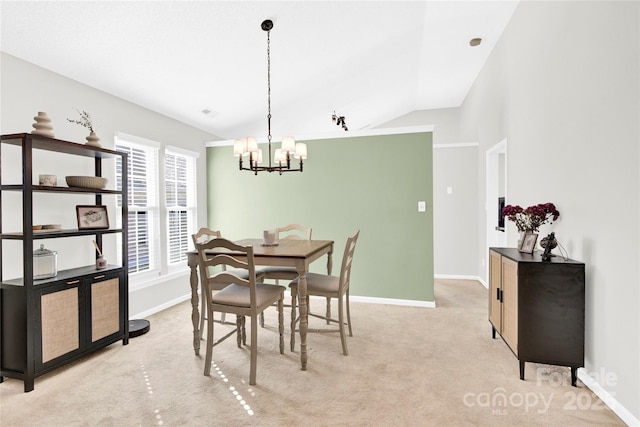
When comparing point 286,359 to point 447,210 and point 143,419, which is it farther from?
point 447,210

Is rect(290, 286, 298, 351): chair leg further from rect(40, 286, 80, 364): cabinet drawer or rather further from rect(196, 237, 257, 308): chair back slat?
rect(40, 286, 80, 364): cabinet drawer

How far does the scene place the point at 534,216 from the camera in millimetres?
2629

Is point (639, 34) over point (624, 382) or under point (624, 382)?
over

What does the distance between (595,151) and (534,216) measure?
0.66 meters

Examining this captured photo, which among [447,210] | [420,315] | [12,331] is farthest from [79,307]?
[447,210]

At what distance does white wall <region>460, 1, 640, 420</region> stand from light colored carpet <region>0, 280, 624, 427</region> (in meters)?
0.51

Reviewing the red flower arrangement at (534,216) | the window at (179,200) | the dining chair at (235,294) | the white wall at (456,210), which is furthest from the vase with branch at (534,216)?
the window at (179,200)

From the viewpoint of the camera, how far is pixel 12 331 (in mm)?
2293

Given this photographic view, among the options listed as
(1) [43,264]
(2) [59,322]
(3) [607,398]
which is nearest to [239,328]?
(2) [59,322]

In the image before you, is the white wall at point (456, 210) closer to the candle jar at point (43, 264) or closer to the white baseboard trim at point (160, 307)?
the white baseboard trim at point (160, 307)

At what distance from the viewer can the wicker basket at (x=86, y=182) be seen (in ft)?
8.80

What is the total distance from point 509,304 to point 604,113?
1.42 metres

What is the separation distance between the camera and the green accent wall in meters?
4.05

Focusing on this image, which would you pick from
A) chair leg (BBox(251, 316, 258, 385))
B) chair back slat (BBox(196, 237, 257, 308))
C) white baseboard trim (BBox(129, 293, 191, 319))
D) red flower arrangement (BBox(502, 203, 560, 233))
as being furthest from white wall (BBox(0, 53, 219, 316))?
red flower arrangement (BBox(502, 203, 560, 233))
